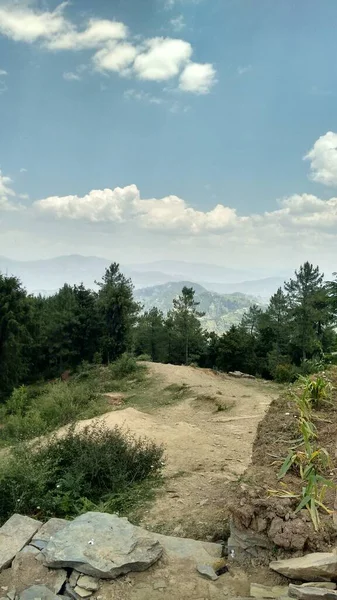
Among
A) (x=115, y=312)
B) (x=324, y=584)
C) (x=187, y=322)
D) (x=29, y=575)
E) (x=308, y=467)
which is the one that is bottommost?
(x=29, y=575)

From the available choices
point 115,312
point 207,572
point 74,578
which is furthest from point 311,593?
point 115,312

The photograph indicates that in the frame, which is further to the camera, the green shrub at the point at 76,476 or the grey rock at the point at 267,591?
the green shrub at the point at 76,476

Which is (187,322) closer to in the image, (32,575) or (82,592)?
(32,575)

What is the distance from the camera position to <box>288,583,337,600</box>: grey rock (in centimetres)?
318

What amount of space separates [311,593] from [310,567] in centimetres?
29

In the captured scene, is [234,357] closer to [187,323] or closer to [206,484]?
[187,323]

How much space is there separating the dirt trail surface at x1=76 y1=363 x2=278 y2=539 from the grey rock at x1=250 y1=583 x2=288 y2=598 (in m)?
1.27

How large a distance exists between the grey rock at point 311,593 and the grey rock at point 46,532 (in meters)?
2.60

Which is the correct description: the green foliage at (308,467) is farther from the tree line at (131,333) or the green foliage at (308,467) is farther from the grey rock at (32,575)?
the tree line at (131,333)

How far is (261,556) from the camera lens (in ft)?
13.2

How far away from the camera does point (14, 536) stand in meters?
4.77

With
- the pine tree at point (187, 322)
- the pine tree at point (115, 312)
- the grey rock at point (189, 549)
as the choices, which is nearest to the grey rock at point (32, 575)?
the grey rock at point (189, 549)

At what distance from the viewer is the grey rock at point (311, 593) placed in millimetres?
3178

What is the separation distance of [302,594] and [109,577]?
1.81 metres
